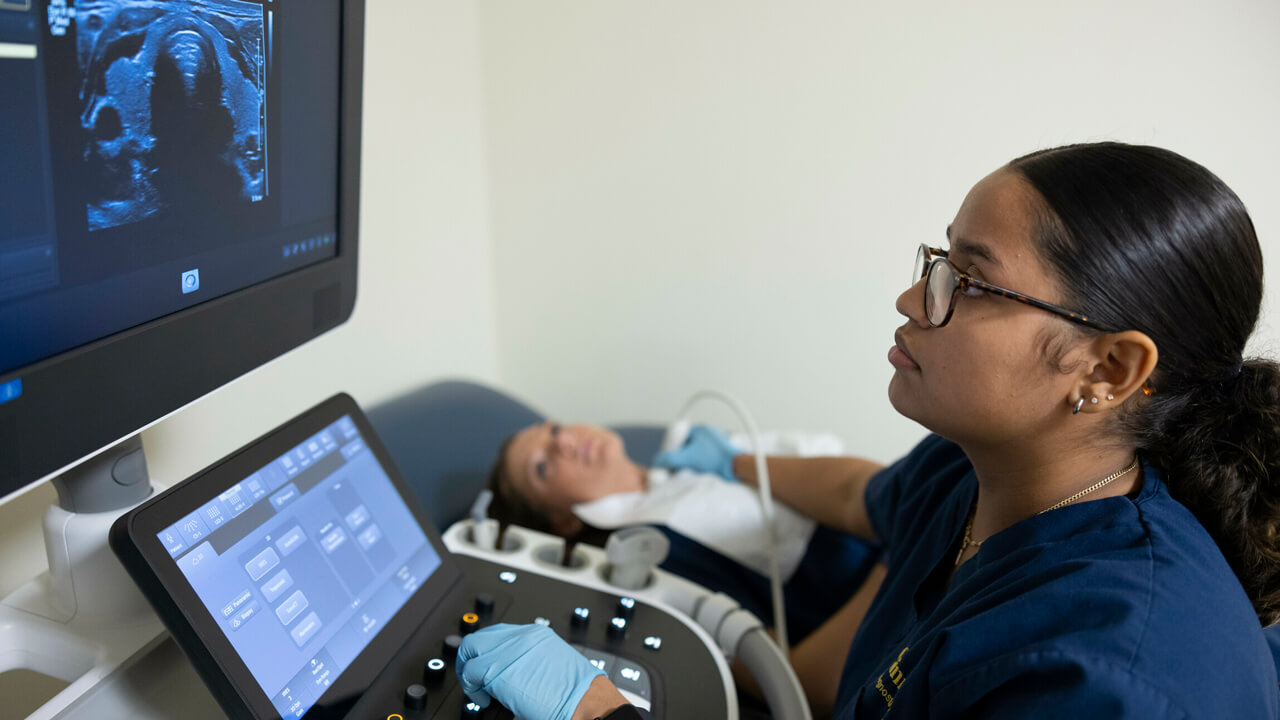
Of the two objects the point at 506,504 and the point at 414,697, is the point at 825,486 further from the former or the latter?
the point at 414,697

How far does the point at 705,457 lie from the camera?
1707mm


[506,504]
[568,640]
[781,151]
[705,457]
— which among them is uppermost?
[781,151]

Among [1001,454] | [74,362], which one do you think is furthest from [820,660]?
[74,362]

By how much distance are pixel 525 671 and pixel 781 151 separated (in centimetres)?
146

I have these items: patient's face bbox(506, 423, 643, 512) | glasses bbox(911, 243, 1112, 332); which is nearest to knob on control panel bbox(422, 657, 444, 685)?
glasses bbox(911, 243, 1112, 332)

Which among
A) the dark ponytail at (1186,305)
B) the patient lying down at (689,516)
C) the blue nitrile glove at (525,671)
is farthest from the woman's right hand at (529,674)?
the patient lying down at (689,516)

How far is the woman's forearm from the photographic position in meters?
1.46

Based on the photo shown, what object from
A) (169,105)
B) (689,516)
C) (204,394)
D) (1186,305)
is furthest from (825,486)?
(169,105)

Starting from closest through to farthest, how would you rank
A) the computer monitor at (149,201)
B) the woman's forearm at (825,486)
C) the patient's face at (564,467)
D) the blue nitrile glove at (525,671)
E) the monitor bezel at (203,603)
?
the computer monitor at (149,201), the monitor bezel at (203,603), the blue nitrile glove at (525,671), the woman's forearm at (825,486), the patient's face at (564,467)

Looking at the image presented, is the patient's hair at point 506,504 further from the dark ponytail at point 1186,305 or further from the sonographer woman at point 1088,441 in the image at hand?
the dark ponytail at point 1186,305

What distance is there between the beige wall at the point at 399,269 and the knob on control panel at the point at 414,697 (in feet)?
1.52

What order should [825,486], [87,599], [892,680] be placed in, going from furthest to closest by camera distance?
[825,486] < [892,680] < [87,599]

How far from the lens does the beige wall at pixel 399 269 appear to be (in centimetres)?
104

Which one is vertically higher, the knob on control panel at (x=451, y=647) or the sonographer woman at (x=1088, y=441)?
the sonographer woman at (x=1088, y=441)
